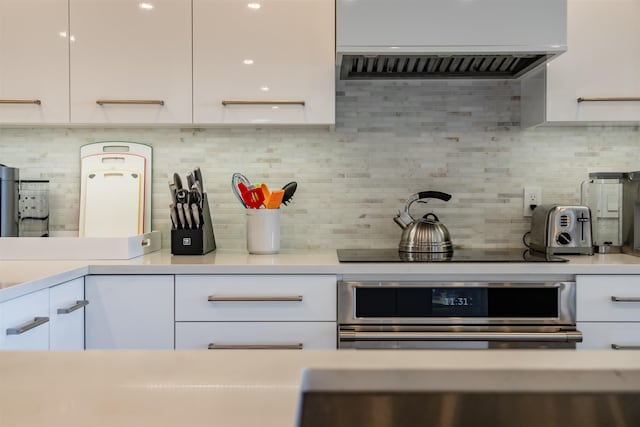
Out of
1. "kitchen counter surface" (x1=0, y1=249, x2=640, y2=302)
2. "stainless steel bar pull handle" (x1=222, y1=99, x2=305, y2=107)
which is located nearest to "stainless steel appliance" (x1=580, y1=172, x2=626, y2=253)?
"kitchen counter surface" (x1=0, y1=249, x2=640, y2=302)

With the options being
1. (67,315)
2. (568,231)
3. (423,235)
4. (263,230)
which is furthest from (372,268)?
(67,315)

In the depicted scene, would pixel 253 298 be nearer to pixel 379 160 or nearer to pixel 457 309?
pixel 457 309

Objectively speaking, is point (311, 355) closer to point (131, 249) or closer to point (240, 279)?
point (240, 279)

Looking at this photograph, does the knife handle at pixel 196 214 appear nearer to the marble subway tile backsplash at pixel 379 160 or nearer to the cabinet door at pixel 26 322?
the marble subway tile backsplash at pixel 379 160

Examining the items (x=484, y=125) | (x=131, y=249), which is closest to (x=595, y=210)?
(x=484, y=125)

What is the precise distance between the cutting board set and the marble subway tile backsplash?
1.9 inches

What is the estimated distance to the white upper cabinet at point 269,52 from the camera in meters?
2.18

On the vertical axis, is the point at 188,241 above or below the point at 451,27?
below

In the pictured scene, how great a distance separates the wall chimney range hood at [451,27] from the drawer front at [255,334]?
101cm

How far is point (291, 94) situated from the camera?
2186 mm

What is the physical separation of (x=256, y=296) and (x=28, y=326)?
→ 711 millimetres

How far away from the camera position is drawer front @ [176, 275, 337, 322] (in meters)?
1.90

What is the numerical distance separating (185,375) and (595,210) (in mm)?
2249

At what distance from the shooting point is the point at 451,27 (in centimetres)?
203
